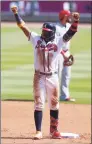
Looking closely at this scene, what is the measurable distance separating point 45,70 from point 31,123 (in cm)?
204

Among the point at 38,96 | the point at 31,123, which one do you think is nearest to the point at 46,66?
the point at 38,96

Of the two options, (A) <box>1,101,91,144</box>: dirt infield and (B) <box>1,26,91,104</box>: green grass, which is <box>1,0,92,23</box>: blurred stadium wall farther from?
(A) <box>1,101,91,144</box>: dirt infield

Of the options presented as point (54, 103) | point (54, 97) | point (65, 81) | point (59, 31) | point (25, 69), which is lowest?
point (25, 69)

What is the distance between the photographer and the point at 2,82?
1678 centimetres

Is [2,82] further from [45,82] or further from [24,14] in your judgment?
[24,14]

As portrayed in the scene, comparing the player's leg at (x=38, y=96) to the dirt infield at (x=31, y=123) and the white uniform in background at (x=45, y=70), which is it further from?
the dirt infield at (x=31, y=123)

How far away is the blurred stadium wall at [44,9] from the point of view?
41.8m

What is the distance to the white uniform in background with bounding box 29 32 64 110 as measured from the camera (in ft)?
32.4

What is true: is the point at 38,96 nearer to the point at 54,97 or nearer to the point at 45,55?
the point at 54,97

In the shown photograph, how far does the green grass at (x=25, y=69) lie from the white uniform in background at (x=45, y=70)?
174 inches

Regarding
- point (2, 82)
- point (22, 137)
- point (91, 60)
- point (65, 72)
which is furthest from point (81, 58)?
point (22, 137)

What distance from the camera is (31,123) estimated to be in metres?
→ 11.6

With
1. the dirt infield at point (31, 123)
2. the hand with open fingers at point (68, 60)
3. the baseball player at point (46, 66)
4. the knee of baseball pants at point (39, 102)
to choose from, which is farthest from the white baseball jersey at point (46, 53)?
the hand with open fingers at point (68, 60)

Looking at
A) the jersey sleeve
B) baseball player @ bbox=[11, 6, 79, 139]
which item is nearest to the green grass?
the jersey sleeve
